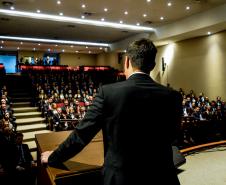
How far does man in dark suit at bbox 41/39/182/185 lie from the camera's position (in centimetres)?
94

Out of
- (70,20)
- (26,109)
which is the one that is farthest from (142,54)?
(70,20)

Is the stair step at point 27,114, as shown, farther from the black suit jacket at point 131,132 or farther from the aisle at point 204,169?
the black suit jacket at point 131,132

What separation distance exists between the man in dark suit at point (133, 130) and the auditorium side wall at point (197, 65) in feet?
33.3

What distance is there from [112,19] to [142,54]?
998 centimetres

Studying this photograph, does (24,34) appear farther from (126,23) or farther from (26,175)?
(26,175)

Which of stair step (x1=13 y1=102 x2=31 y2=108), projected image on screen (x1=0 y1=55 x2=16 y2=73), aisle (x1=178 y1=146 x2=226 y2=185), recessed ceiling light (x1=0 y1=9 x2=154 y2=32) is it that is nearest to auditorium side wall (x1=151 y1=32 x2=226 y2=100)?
recessed ceiling light (x1=0 y1=9 x2=154 y2=32)

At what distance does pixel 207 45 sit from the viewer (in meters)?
→ 11.0

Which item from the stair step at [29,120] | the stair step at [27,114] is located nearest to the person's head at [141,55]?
the stair step at [29,120]

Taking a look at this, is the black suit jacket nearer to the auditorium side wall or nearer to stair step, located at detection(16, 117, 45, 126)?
stair step, located at detection(16, 117, 45, 126)

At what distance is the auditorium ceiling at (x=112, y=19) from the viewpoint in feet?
28.3

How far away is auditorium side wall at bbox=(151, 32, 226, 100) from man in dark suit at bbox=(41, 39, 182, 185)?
10141 millimetres

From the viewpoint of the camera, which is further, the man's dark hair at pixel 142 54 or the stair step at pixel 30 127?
the stair step at pixel 30 127

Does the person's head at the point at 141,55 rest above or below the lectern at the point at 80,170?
above

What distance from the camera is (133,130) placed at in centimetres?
94
